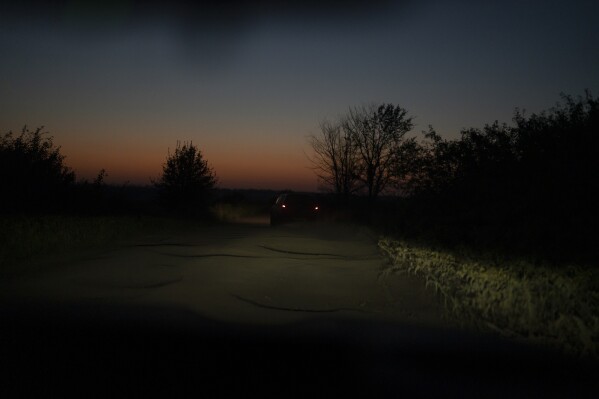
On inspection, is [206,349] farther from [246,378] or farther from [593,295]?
[593,295]

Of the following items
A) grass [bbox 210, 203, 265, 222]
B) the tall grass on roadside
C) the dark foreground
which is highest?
grass [bbox 210, 203, 265, 222]

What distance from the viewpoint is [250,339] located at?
564cm

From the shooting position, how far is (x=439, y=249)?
1030 centimetres

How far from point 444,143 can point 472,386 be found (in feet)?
49.5

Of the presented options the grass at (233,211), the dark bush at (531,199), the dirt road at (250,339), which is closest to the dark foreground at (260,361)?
the dirt road at (250,339)

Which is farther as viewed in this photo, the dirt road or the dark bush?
the dark bush

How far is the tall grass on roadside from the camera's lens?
222 inches

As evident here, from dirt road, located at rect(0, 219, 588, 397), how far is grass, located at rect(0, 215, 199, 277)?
64.4 inches

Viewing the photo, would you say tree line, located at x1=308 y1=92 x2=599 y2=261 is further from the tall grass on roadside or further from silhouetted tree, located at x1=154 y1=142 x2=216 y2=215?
silhouetted tree, located at x1=154 y1=142 x2=216 y2=215

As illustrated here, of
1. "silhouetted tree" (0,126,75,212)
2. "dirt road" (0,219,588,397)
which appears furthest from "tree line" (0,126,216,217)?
"dirt road" (0,219,588,397)

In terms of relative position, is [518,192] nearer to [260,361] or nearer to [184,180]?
[260,361]

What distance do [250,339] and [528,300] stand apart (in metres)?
3.63

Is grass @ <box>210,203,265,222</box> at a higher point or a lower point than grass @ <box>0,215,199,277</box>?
higher

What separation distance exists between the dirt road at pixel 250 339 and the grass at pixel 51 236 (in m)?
1.64
